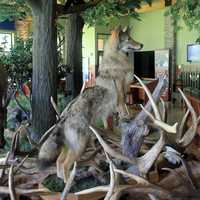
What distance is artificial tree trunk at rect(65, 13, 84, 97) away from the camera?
5.81 metres

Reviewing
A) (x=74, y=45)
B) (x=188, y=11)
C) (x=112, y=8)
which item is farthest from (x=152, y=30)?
(x=112, y=8)

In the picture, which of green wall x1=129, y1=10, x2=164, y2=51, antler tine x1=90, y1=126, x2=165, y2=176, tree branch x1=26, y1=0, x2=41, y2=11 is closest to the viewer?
antler tine x1=90, y1=126, x2=165, y2=176

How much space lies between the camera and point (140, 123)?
164cm

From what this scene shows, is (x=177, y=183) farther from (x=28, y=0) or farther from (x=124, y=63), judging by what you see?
(x=28, y=0)

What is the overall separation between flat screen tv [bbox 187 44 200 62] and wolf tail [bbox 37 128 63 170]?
9.75 m

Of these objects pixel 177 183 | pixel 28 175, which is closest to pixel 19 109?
pixel 28 175

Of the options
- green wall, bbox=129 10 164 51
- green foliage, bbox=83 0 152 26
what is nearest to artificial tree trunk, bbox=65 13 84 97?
green foliage, bbox=83 0 152 26

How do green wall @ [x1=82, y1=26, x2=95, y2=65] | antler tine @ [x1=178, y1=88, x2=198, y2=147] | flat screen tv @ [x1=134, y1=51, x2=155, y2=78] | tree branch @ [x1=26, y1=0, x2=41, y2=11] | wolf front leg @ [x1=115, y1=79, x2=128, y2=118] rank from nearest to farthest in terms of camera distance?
antler tine @ [x1=178, y1=88, x2=198, y2=147], wolf front leg @ [x1=115, y1=79, x2=128, y2=118], tree branch @ [x1=26, y1=0, x2=41, y2=11], flat screen tv @ [x1=134, y1=51, x2=155, y2=78], green wall @ [x1=82, y1=26, x2=95, y2=65]

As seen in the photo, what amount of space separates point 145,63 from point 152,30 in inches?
48.9

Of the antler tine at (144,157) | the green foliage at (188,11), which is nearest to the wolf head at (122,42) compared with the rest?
the antler tine at (144,157)

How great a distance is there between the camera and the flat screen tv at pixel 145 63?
1226cm

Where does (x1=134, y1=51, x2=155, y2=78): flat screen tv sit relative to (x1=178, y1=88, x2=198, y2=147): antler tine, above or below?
above

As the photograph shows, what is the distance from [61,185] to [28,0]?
6.71 feet

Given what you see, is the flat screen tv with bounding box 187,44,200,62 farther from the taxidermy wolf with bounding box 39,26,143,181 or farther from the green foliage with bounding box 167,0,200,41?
the taxidermy wolf with bounding box 39,26,143,181
